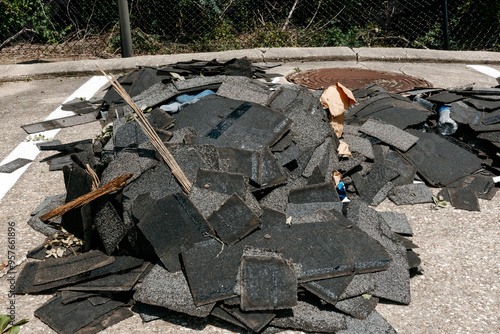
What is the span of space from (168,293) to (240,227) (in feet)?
2.38

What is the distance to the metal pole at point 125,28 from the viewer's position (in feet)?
28.6

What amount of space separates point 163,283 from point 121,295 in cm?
34

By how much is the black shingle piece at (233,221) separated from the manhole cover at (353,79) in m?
4.76

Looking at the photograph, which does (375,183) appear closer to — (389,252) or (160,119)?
(389,252)

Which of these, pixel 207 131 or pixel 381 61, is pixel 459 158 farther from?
pixel 381 61

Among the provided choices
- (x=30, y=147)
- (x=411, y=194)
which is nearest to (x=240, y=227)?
(x=411, y=194)

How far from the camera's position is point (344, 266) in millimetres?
3070

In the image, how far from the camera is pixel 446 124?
5.46m

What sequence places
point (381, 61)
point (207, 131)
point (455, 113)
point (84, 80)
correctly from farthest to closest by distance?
point (381, 61) → point (84, 80) → point (455, 113) → point (207, 131)

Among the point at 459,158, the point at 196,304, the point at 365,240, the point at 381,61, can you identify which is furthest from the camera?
the point at 381,61

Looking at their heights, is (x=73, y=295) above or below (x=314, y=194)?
above

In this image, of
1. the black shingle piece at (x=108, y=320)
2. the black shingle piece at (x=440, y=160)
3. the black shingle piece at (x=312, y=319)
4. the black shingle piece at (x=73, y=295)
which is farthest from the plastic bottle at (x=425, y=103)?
the black shingle piece at (x=73, y=295)

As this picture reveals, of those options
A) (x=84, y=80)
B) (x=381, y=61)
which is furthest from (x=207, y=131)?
(x=381, y=61)

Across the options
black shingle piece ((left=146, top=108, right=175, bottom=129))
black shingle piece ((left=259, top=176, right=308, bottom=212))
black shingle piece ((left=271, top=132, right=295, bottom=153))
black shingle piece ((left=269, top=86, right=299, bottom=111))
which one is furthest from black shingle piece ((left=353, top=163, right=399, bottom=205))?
black shingle piece ((left=146, top=108, right=175, bottom=129))
